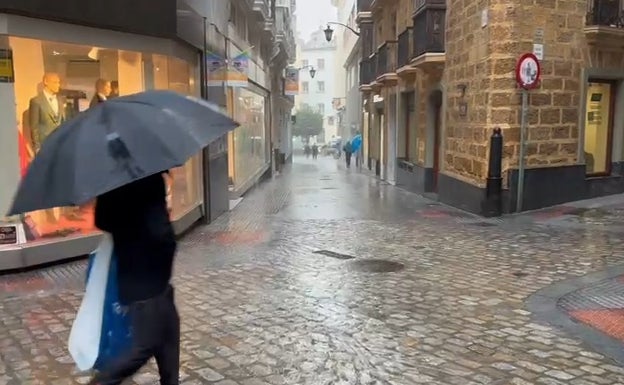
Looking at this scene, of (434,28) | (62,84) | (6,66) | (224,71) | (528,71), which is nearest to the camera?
(6,66)

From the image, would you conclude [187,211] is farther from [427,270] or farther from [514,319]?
[514,319]


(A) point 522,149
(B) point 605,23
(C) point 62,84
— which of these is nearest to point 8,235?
(C) point 62,84

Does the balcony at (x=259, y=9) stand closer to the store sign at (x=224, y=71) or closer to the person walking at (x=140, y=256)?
the store sign at (x=224, y=71)

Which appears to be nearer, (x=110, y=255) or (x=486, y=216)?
(x=110, y=255)

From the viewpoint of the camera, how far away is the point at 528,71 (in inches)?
433

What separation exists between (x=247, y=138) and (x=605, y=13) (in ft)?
34.7

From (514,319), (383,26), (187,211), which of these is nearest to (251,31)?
(383,26)

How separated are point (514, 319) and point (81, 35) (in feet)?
20.0

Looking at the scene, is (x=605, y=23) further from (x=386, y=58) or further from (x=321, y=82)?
(x=321, y=82)

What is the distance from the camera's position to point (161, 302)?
305cm

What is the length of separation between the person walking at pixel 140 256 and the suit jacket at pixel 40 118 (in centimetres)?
531

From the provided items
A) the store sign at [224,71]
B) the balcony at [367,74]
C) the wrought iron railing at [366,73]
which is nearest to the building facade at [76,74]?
the store sign at [224,71]

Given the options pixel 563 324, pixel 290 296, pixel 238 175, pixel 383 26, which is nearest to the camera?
pixel 563 324

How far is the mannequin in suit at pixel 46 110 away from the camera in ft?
25.4
